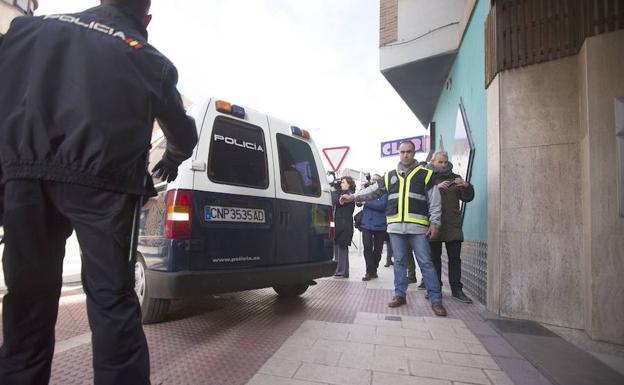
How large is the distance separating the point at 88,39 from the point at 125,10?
231 mm

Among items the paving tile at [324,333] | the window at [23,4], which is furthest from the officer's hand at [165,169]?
the window at [23,4]

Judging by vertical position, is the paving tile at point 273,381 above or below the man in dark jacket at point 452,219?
below

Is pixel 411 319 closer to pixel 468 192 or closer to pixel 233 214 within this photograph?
pixel 468 192

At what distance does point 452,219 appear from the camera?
466cm

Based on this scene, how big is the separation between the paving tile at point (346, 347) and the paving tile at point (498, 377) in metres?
0.80

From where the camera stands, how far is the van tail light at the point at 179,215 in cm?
274

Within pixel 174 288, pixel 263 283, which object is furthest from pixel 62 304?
pixel 263 283

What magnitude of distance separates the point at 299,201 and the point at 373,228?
297cm

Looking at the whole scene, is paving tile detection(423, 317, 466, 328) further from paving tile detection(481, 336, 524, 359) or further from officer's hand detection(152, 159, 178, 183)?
officer's hand detection(152, 159, 178, 183)

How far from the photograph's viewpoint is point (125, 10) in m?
1.54

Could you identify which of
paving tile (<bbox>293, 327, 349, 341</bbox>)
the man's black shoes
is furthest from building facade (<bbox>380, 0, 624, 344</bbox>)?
paving tile (<bbox>293, 327, 349, 341</bbox>)

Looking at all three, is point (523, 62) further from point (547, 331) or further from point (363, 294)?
point (363, 294)

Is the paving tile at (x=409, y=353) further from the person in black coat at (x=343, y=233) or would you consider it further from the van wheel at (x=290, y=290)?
the person in black coat at (x=343, y=233)

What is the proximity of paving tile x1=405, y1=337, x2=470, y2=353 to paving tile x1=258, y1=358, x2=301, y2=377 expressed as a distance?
1005 mm
